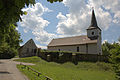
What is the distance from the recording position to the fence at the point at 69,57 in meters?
29.0

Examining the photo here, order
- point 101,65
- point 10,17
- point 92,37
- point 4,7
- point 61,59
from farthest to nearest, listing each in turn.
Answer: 1. point 92,37
2. point 61,59
3. point 101,65
4. point 10,17
5. point 4,7

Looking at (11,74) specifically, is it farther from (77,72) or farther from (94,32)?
(94,32)

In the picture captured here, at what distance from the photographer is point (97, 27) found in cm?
4166

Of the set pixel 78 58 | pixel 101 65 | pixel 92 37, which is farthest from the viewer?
pixel 92 37

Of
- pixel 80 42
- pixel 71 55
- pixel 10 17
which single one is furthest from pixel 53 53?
pixel 10 17

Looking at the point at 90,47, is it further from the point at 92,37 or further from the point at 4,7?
the point at 4,7

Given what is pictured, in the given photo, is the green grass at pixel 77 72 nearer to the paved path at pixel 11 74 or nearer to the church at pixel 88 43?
the paved path at pixel 11 74

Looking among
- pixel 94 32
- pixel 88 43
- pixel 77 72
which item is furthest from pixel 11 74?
pixel 94 32

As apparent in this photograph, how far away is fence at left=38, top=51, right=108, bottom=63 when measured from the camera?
2900 centimetres

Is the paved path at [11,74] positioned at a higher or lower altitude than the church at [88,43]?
lower

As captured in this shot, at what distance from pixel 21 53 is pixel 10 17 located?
149 feet

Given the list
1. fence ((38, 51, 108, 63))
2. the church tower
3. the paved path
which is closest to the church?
the church tower

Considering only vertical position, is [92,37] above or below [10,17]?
above

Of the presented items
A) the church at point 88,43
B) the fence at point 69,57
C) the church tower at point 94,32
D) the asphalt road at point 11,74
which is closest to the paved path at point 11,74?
the asphalt road at point 11,74
